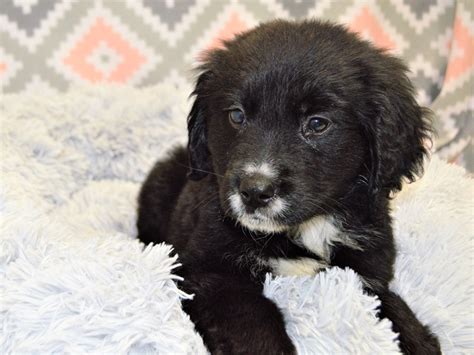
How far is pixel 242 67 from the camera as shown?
6.77 ft

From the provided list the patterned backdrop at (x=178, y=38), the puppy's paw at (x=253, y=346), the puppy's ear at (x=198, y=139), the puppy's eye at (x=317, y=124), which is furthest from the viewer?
the patterned backdrop at (x=178, y=38)

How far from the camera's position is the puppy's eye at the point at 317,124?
6.41 ft

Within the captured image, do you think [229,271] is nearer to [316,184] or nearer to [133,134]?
[316,184]

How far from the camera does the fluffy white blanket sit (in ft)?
5.69

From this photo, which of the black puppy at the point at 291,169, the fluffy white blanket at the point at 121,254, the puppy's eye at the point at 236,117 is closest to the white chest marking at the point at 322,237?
the black puppy at the point at 291,169

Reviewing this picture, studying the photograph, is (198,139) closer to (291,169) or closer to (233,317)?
(291,169)

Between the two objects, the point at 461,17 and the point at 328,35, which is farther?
the point at 461,17

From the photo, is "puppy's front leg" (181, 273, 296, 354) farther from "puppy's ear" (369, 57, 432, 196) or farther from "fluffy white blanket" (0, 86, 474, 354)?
"puppy's ear" (369, 57, 432, 196)

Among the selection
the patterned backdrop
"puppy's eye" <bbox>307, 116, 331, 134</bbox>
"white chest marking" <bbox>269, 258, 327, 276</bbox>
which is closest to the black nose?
"puppy's eye" <bbox>307, 116, 331, 134</bbox>

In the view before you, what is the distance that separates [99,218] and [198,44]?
4.86 feet

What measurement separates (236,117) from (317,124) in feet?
0.94

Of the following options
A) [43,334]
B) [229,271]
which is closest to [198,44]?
[229,271]

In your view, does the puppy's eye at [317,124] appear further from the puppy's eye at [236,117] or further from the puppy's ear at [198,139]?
the puppy's ear at [198,139]

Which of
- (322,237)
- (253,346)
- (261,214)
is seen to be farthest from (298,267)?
(253,346)
